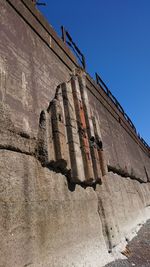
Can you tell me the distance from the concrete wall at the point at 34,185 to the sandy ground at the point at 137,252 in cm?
23

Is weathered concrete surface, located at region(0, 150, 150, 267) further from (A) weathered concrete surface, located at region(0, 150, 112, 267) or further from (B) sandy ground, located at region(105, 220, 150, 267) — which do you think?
(B) sandy ground, located at region(105, 220, 150, 267)

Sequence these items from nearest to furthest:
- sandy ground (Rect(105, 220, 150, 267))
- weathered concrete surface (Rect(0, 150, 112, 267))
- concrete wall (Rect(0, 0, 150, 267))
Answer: weathered concrete surface (Rect(0, 150, 112, 267)), concrete wall (Rect(0, 0, 150, 267)), sandy ground (Rect(105, 220, 150, 267))

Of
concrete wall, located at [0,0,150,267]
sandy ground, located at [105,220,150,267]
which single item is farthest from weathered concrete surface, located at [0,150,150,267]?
sandy ground, located at [105,220,150,267]

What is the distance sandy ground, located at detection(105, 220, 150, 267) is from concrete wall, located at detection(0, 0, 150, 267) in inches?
9.2

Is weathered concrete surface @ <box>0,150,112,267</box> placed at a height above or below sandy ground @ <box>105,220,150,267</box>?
above

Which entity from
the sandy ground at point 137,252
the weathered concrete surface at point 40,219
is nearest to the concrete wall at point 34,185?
the weathered concrete surface at point 40,219

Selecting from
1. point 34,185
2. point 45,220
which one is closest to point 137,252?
point 45,220

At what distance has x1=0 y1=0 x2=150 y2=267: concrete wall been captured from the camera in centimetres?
228

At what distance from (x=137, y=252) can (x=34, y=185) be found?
316 cm

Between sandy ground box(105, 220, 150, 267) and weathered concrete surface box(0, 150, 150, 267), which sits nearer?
weathered concrete surface box(0, 150, 150, 267)

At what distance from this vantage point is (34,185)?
261cm

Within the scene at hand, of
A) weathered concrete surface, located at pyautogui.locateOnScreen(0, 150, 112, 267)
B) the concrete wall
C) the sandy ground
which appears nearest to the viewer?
weathered concrete surface, located at pyautogui.locateOnScreen(0, 150, 112, 267)

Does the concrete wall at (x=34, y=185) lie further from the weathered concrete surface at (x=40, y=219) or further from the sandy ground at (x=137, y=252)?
the sandy ground at (x=137, y=252)

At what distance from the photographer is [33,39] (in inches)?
155
